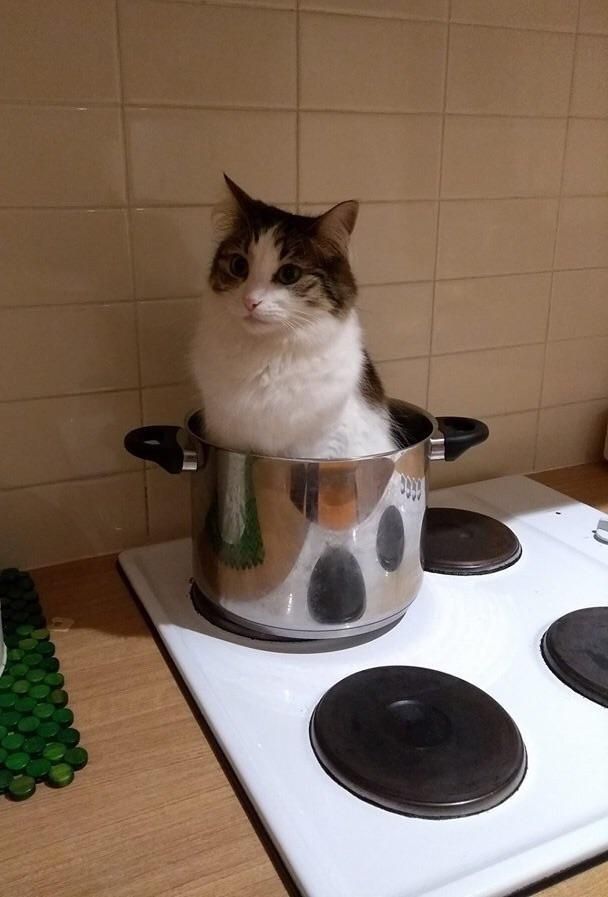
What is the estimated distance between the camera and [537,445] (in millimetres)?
1278


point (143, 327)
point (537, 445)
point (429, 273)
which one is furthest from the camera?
point (537, 445)

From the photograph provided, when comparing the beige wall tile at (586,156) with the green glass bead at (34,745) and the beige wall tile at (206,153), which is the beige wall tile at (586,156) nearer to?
the beige wall tile at (206,153)

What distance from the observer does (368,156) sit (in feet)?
3.22

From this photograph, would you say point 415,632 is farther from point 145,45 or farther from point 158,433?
point 145,45

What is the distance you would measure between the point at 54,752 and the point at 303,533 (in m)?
0.29

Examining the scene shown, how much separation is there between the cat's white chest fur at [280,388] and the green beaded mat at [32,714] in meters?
0.28

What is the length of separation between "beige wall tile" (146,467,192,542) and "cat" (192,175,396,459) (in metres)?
0.21

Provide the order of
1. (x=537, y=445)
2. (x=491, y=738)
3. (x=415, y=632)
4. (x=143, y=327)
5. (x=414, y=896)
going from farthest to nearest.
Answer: (x=537, y=445) → (x=143, y=327) → (x=415, y=632) → (x=491, y=738) → (x=414, y=896)

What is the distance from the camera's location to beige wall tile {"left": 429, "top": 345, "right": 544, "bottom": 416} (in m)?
1.15

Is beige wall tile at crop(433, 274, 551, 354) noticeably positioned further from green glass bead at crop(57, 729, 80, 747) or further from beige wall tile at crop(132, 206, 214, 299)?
green glass bead at crop(57, 729, 80, 747)

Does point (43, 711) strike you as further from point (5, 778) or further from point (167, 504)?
point (167, 504)

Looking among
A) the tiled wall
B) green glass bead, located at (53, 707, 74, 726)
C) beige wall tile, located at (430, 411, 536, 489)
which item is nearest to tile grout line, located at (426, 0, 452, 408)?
the tiled wall

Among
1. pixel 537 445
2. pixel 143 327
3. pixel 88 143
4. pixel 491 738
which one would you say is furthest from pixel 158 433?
pixel 537 445

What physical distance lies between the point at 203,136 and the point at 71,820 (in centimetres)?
71
